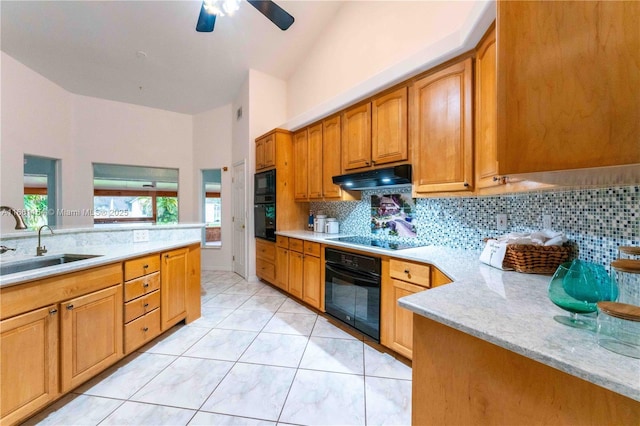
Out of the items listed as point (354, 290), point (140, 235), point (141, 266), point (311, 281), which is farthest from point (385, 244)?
point (140, 235)

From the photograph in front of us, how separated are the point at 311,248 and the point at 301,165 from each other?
1.29 m

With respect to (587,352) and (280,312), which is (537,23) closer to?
(587,352)

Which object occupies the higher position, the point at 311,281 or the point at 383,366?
the point at 311,281

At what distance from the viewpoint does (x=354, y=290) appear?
7.61ft

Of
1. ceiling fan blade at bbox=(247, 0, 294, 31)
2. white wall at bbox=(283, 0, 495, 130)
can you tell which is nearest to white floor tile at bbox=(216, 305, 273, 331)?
white wall at bbox=(283, 0, 495, 130)

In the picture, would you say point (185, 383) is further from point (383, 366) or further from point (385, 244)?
point (385, 244)

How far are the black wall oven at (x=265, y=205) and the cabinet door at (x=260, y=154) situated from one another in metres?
0.13

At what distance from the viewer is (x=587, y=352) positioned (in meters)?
0.61

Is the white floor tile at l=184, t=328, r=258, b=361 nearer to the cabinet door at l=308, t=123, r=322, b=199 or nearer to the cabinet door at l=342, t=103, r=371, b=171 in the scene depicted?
the cabinet door at l=308, t=123, r=322, b=199

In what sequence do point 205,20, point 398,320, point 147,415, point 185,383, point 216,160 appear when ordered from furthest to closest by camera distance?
point 216,160 → point 205,20 → point 398,320 → point 185,383 → point 147,415

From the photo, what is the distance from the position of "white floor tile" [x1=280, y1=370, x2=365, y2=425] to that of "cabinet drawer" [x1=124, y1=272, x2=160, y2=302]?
1.42 metres

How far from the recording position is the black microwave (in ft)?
11.7

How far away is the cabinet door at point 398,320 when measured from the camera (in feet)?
6.09

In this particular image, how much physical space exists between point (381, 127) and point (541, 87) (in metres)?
1.80
